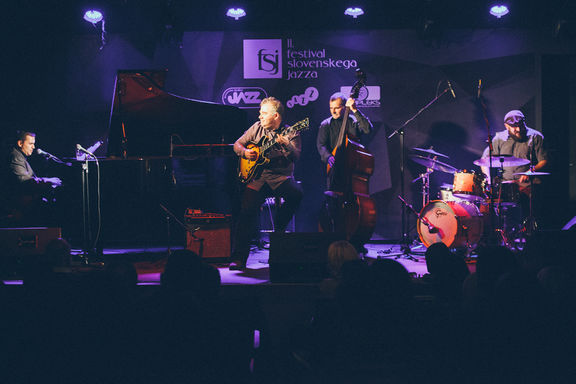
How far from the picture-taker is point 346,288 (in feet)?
7.55

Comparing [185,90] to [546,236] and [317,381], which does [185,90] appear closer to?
[546,236]

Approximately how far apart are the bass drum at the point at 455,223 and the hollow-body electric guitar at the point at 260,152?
2299 millimetres

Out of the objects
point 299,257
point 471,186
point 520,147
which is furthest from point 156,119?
point 520,147

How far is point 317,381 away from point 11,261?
3.75 m

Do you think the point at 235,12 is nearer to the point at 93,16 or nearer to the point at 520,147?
the point at 93,16

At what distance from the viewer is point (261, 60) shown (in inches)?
310

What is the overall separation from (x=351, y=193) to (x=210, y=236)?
1.73 meters

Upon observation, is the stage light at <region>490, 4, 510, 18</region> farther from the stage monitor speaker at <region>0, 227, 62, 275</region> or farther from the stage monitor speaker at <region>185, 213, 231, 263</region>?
the stage monitor speaker at <region>0, 227, 62, 275</region>

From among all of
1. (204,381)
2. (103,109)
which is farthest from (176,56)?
(204,381)

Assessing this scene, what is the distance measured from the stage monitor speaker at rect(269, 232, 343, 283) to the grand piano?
7.46 feet

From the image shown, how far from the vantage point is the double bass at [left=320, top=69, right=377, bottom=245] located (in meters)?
5.37

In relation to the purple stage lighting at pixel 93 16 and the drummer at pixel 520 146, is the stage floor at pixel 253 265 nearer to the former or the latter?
the drummer at pixel 520 146

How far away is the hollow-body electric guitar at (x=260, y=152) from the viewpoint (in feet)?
16.9

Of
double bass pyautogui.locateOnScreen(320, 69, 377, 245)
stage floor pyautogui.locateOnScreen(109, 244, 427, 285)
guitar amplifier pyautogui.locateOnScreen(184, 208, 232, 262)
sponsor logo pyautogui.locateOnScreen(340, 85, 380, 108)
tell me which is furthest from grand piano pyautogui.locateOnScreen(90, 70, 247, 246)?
sponsor logo pyautogui.locateOnScreen(340, 85, 380, 108)
